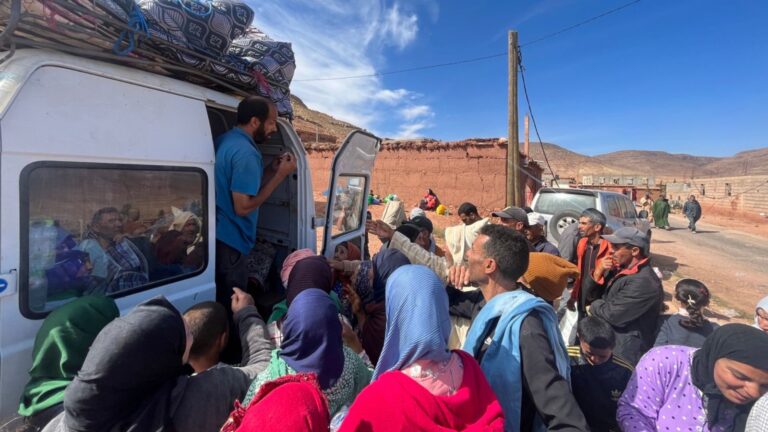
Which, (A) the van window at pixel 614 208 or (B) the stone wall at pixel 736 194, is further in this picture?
(B) the stone wall at pixel 736 194

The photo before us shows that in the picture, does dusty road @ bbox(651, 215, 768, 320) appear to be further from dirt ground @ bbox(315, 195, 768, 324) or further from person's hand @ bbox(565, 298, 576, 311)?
person's hand @ bbox(565, 298, 576, 311)

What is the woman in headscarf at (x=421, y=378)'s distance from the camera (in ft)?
3.93

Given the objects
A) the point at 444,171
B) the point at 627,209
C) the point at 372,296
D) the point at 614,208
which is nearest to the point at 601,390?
the point at 372,296

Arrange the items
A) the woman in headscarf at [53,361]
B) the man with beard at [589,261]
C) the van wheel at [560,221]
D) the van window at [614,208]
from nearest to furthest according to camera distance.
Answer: the woman in headscarf at [53,361], the man with beard at [589,261], the van wheel at [560,221], the van window at [614,208]

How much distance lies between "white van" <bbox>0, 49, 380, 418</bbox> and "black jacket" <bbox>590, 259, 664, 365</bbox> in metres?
3.11

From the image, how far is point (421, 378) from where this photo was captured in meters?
1.38

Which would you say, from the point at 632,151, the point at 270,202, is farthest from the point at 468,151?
the point at 632,151

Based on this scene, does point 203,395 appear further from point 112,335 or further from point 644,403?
point 644,403

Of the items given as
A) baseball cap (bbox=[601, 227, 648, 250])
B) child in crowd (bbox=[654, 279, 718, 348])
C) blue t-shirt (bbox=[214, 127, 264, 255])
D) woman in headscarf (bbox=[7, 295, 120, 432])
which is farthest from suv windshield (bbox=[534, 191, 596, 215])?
woman in headscarf (bbox=[7, 295, 120, 432])

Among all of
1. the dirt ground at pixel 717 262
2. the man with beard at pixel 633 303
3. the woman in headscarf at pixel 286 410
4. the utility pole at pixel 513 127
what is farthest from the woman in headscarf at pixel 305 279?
the utility pole at pixel 513 127

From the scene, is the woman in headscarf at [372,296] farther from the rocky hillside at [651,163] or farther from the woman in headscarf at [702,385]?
the rocky hillside at [651,163]

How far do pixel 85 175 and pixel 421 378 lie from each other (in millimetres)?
1750

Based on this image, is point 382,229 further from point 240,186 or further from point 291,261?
point 240,186

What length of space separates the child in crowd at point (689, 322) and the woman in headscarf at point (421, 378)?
222 centimetres
